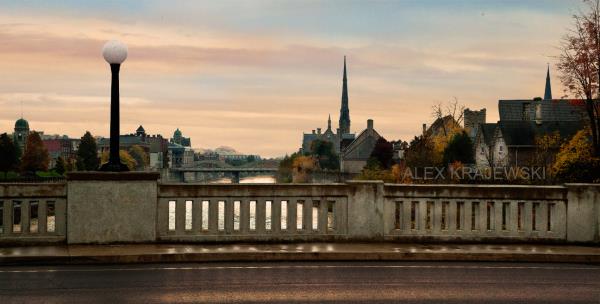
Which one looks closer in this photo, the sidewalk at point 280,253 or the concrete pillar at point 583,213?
the sidewalk at point 280,253

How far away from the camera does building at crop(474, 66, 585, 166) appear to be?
8525 cm

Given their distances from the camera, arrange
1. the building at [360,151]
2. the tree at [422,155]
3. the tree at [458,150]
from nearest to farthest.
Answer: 1. the tree at [422,155]
2. the tree at [458,150]
3. the building at [360,151]

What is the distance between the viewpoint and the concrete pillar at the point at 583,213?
1479 centimetres

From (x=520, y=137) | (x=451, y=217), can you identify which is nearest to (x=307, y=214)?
(x=451, y=217)

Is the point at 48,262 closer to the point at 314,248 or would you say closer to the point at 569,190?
the point at 314,248

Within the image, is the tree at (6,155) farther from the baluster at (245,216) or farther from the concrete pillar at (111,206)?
the baluster at (245,216)

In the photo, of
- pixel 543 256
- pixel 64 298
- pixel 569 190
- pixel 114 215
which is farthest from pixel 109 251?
pixel 569 190

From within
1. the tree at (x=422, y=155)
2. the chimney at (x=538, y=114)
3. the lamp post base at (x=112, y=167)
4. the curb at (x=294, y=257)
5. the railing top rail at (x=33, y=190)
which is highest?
the chimney at (x=538, y=114)

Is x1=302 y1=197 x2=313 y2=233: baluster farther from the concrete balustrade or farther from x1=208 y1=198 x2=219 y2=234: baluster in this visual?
x1=208 y1=198 x2=219 y2=234: baluster

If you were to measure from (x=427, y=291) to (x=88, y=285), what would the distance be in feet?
A: 15.8

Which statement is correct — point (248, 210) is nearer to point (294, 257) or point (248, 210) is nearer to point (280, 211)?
point (280, 211)

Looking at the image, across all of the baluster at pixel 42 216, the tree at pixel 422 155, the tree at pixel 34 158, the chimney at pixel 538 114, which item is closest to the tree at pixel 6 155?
the tree at pixel 34 158

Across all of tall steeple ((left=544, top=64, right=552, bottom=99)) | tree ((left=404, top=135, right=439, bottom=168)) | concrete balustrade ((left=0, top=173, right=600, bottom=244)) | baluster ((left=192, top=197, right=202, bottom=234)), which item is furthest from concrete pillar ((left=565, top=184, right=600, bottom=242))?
tall steeple ((left=544, top=64, right=552, bottom=99))

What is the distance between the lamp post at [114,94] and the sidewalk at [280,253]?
1.60 metres
